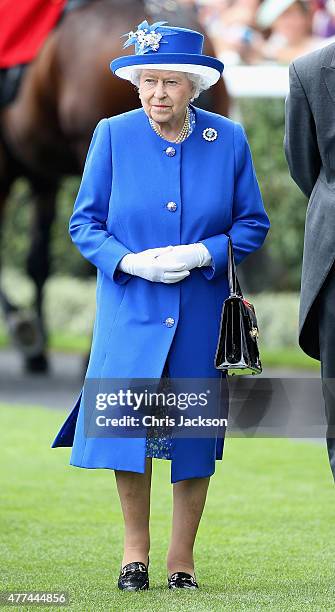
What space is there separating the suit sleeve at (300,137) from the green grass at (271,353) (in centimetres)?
722

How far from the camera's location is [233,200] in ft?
15.6

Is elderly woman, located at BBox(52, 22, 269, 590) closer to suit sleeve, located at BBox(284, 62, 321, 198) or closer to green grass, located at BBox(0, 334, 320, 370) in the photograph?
suit sleeve, located at BBox(284, 62, 321, 198)

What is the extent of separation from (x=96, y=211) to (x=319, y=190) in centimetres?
69

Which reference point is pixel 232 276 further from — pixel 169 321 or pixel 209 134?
pixel 209 134

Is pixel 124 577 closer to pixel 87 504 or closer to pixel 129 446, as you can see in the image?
pixel 129 446

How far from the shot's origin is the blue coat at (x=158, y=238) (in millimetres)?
4609

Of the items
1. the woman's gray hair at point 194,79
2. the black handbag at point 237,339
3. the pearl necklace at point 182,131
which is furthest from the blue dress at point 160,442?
the woman's gray hair at point 194,79

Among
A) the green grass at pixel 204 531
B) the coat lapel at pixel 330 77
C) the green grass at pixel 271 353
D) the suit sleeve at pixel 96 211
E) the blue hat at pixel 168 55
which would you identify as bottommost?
the green grass at pixel 204 531

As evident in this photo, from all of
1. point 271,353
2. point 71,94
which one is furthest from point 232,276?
point 271,353

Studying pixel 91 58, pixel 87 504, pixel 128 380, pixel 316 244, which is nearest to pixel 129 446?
pixel 128 380

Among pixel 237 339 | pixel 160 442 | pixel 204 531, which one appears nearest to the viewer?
pixel 237 339

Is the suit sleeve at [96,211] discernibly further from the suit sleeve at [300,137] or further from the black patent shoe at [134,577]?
the black patent shoe at [134,577]

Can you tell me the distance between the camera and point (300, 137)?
463 centimetres

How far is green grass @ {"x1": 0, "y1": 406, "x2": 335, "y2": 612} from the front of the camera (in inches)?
182
